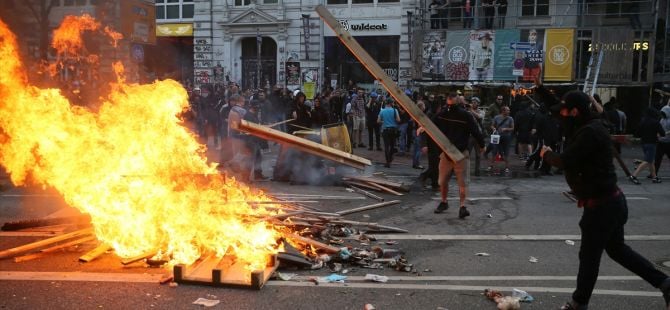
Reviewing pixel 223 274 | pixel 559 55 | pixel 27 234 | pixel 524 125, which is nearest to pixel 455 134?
pixel 223 274

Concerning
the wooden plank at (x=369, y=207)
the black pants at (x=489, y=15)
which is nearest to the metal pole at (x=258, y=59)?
the black pants at (x=489, y=15)

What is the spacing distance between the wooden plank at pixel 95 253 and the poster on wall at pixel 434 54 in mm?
18719

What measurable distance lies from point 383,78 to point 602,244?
155 inches

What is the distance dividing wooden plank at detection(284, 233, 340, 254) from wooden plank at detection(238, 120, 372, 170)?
3.55 m

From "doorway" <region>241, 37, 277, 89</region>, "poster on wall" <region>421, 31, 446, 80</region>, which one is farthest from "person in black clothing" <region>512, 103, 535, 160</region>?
"doorway" <region>241, 37, 277, 89</region>

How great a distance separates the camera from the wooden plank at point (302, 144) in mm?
9625

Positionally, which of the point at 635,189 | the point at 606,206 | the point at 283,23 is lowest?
the point at 635,189

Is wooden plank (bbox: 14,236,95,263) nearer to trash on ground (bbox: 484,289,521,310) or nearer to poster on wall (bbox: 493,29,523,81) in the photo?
trash on ground (bbox: 484,289,521,310)

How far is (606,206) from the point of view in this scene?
449cm

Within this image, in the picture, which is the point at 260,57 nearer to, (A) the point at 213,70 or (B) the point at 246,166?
(A) the point at 213,70

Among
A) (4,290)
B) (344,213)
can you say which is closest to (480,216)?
(344,213)

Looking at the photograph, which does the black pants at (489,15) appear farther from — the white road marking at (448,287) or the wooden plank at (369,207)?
the white road marking at (448,287)

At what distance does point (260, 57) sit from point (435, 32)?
37.7ft

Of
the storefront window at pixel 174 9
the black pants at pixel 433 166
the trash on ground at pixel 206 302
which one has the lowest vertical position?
the trash on ground at pixel 206 302
